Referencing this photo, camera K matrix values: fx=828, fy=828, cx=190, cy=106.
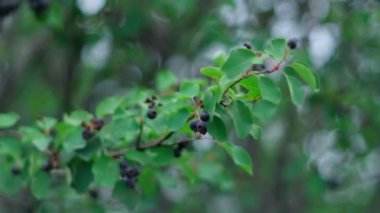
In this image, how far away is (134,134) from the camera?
10.8 ft

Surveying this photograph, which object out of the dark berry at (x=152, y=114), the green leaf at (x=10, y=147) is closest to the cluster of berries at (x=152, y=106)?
the dark berry at (x=152, y=114)

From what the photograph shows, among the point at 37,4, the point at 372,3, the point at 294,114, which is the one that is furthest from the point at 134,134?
the point at 294,114

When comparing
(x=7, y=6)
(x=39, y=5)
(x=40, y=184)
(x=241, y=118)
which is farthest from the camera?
(x=39, y=5)

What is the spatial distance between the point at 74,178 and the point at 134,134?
363 millimetres

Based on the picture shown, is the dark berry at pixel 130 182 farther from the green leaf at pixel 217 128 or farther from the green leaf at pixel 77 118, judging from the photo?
the green leaf at pixel 217 128

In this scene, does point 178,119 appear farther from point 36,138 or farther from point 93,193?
point 93,193

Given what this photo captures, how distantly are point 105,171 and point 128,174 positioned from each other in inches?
3.7

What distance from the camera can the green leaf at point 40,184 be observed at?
3.51 meters

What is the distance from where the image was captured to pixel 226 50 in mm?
5000

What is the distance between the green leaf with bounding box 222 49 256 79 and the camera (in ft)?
8.06

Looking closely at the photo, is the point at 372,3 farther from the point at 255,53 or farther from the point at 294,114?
the point at 255,53

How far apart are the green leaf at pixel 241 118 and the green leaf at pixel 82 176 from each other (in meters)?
0.95

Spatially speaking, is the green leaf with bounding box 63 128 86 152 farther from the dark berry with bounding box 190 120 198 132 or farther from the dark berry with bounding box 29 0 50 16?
the dark berry with bounding box 29 0 50 16

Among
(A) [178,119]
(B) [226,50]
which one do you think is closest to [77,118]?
(A) [178,119]
